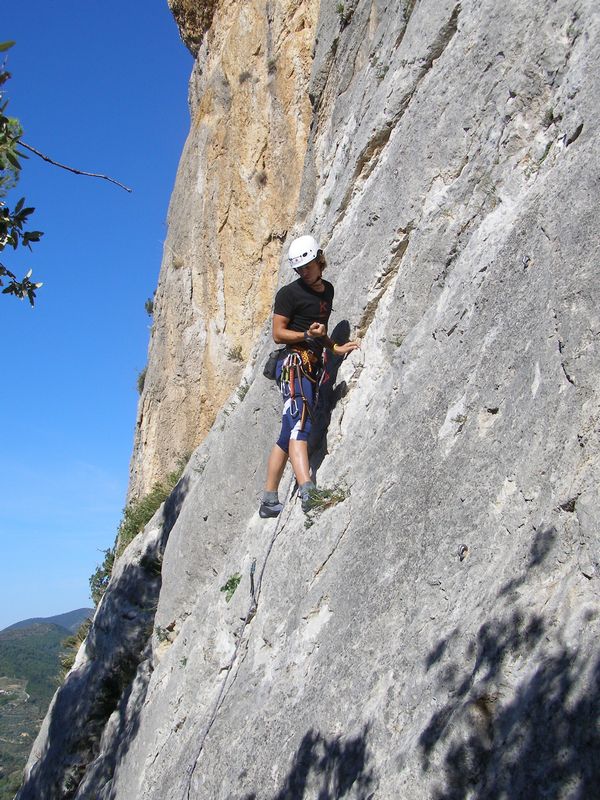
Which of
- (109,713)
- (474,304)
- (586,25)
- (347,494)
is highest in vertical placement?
(586,25)

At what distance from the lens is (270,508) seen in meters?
7.04

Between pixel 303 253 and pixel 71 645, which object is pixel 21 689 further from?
pixel 303 253

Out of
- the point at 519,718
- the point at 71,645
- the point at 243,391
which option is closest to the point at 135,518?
the point at 71,645

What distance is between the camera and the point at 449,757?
3.37 metres

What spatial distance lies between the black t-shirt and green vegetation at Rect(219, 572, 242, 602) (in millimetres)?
2367

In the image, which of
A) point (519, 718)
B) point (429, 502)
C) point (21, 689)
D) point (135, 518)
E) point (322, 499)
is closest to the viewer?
point (519, 718)

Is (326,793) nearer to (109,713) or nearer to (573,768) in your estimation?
(573,768)

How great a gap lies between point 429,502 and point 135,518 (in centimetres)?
943

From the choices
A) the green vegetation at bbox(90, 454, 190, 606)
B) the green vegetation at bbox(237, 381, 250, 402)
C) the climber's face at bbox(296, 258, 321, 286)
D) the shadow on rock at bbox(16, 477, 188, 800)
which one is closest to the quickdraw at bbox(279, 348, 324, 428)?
the climber's face at bbox(296, 258, 321, 286)

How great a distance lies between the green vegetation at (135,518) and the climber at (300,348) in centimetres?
573

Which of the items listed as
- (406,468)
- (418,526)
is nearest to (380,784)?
(418,526)

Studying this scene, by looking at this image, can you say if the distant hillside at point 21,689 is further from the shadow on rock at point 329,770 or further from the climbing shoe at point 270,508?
the shadow on rock at point 329,770

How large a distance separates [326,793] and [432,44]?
663cm

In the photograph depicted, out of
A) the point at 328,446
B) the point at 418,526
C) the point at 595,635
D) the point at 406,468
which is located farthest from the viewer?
the point at 328,446
